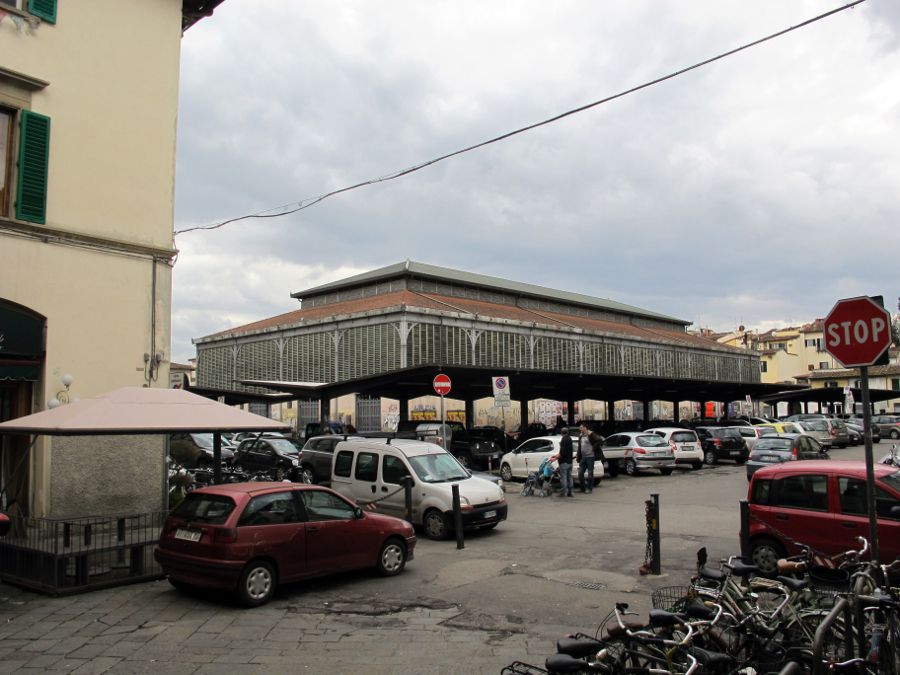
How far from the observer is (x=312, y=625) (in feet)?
25.3

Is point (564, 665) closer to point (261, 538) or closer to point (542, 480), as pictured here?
point (261, 538)

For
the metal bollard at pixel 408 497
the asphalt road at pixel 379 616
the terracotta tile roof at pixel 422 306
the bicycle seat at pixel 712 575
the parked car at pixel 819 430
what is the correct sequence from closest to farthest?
the bicycle seat at pixel 712 575 → the asphalt road at pixel 379 616 → the metal bollard at pixel 408 497 → the parked car at pixel 819 430 → the terracotta tile roof at pixel 422 306

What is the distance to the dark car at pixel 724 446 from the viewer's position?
29.3 meters

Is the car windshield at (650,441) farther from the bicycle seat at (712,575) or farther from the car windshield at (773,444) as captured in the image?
the bicycle seat at (712,575)

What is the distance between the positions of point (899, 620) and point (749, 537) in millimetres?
5168

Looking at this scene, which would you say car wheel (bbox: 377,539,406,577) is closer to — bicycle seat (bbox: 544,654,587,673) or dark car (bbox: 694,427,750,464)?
bicycle seat (bbox: 544,654,587,673)

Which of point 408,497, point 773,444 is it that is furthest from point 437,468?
point 773,444

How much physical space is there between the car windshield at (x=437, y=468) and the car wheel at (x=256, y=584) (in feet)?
17.7

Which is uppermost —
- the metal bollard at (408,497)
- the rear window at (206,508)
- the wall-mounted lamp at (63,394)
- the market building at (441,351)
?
the market building at (441,351)

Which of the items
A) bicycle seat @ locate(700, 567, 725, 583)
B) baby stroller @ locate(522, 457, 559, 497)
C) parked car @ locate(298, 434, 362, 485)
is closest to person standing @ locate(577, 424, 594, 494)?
baby stroller @ locate(522, 457, 559, 497)

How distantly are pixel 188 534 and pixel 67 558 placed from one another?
5.89ft

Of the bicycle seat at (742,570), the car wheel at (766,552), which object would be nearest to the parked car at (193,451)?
the car wheel at (766,552)

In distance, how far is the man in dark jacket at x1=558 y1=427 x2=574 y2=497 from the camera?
18.9 meters

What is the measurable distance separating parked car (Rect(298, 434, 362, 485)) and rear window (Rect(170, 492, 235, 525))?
1172 cm
